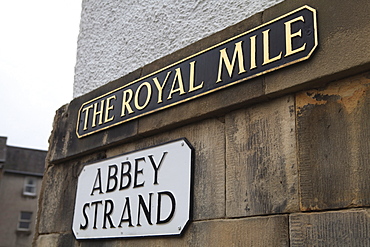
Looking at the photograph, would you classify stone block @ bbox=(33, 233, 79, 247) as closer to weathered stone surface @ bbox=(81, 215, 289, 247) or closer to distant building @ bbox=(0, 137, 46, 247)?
weathered stone surface @ bbox=(81, 215, 289, 247)

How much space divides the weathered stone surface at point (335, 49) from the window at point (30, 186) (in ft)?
71.5

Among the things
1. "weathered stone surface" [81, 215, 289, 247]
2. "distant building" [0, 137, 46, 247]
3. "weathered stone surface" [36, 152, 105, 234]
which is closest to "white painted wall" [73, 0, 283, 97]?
"weathered stone surface" [36, 152, 105, 234]

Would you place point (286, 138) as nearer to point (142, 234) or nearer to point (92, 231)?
point (142, 234)

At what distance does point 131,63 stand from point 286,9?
1343mm

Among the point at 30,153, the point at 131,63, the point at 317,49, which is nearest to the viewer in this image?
the point at 317,49

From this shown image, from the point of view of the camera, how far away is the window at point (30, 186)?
2159 cm

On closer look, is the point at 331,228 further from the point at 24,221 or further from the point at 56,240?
the point at 24,221

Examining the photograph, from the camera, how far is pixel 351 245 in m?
1.50

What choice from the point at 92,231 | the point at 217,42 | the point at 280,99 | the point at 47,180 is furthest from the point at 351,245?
the point at 47,180

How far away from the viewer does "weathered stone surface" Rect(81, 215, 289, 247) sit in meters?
1.72

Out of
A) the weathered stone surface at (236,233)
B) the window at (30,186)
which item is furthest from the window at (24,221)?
the weathered stone surface at (236,233)

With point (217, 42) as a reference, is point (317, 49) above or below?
below

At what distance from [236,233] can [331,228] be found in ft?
1.50

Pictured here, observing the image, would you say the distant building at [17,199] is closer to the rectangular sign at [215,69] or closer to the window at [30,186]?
the window at [30,186]
